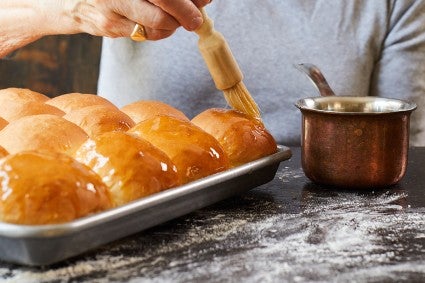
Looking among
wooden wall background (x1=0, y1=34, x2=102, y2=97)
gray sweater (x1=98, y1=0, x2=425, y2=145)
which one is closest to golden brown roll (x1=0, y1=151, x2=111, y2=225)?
gray sweater (x1=98, y1=0, x2=425, y2=145)

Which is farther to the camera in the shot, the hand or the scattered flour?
the hand

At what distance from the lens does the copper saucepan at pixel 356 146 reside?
124 cm

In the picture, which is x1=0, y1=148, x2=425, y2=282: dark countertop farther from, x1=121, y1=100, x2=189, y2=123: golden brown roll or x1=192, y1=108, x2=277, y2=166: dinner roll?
x1=121, y1=100, x2=189, y2=123: golden brown roll

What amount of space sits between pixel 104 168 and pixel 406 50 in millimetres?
1141

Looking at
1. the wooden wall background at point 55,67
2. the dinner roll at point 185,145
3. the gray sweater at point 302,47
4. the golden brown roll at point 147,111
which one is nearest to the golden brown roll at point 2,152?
the dinner roll at point 185,145

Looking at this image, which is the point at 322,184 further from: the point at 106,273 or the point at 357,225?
the point at 106,273

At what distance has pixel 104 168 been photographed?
103cm

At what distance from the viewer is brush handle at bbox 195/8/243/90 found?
1316 millimetres

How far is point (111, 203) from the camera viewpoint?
0.97 meters

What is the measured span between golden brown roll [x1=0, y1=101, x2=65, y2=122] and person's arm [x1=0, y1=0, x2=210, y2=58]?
0.58ft

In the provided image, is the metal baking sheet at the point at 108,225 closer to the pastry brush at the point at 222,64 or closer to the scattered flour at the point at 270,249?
the scattered flour at the point at 270,249

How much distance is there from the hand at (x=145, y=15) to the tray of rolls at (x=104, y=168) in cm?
14

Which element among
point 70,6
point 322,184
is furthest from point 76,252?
point 70,6

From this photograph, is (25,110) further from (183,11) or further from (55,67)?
(55,67)
